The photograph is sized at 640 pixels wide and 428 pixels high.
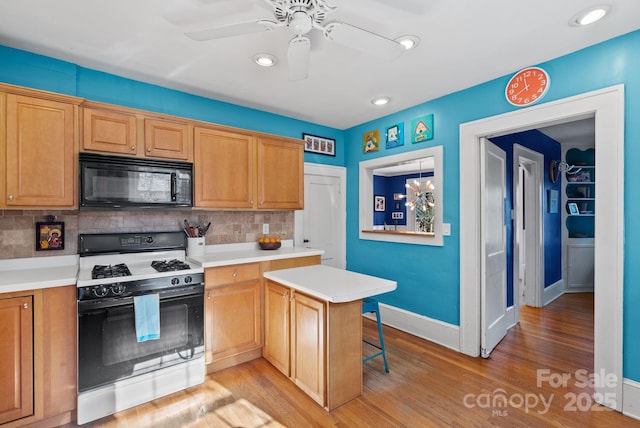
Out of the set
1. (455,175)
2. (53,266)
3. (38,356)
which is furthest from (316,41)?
(38,356)

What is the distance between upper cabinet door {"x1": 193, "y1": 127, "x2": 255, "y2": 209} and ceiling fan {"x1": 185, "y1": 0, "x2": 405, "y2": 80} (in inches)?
50.2

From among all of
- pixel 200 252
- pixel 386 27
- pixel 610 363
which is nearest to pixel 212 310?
pixel 200 252

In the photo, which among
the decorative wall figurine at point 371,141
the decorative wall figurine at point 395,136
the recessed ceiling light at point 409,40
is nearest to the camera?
the recessed ceiling light at point 409,40

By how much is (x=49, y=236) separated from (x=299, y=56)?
7.66 feet

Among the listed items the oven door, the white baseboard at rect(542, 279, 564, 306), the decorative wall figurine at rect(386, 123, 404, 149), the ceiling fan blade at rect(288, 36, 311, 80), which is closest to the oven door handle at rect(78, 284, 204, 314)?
the oven door

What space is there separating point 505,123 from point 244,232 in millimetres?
2761

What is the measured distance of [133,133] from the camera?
2.49m

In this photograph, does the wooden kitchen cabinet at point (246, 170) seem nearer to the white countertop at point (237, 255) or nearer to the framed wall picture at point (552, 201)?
the white countertop at point (237, 255)

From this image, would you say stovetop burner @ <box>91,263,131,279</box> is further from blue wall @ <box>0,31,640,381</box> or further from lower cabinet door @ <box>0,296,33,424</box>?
blue wall @ <box>0,31,640,381</box>

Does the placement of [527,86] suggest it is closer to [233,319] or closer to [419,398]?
[419,398]

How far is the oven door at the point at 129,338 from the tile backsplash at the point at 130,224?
781 millimetres

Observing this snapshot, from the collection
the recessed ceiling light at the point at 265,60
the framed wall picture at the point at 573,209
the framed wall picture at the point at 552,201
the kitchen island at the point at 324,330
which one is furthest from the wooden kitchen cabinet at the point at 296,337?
the framed wall picture at the point at 573,209

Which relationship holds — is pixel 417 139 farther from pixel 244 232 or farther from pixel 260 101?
pixel 244 232

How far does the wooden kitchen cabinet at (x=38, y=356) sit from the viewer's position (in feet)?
5.99
